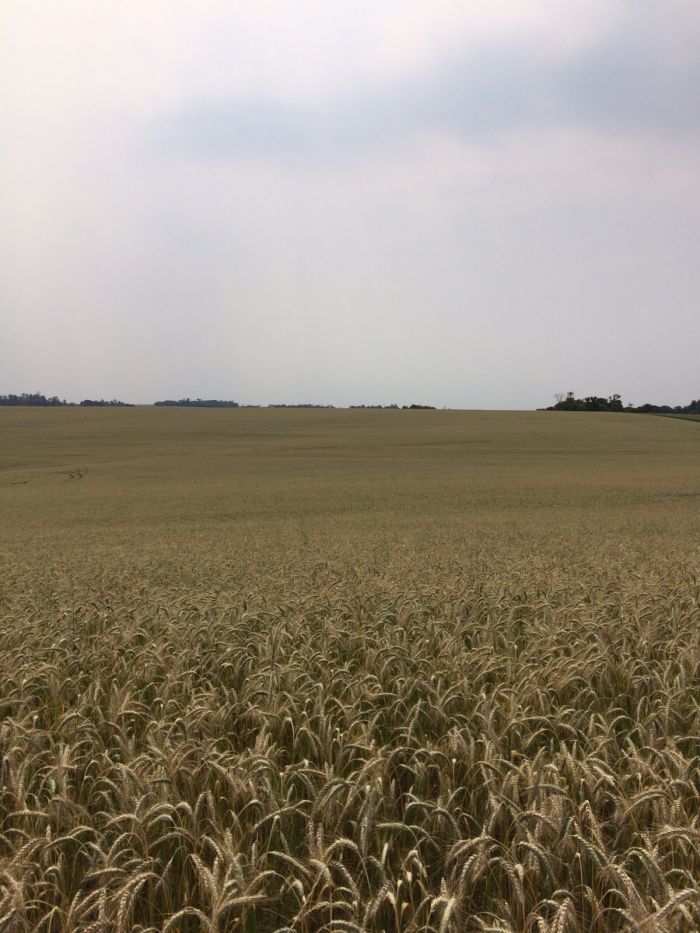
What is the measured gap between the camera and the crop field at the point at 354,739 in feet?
6.73

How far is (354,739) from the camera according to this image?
3.00 metres

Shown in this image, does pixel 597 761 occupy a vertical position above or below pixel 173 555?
above

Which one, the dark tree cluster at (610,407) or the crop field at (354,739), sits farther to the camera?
the dark tree cluster at (610,407)

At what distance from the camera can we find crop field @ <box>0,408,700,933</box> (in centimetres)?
205

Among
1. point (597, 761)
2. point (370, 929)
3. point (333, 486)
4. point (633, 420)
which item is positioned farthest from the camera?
point (633, 420)

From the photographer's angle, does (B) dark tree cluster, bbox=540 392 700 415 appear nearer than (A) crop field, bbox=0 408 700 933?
No

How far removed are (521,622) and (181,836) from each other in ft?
10.4

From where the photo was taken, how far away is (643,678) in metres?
3.42

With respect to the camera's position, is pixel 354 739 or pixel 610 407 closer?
pixel 354 739

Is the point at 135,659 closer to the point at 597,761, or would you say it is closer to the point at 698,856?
the point at 597,761

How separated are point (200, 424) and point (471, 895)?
56.4 meters

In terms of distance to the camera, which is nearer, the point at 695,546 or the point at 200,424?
the point at 695,546

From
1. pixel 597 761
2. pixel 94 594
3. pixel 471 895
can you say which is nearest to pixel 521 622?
pixel 597 761

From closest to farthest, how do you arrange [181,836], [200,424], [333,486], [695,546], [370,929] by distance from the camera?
[370,929] → [181,836] → [695,546] → [333,486] → [200,424]
